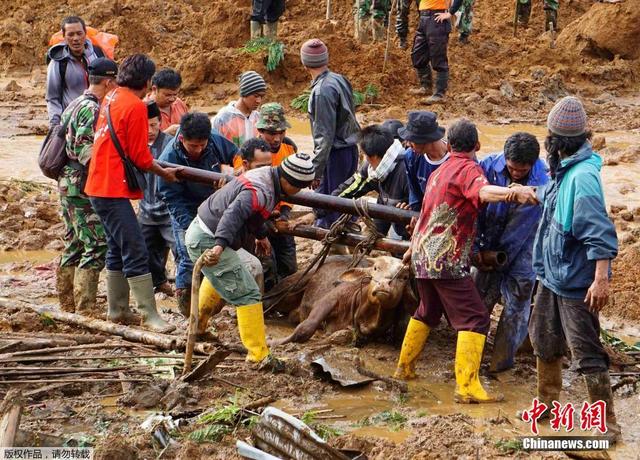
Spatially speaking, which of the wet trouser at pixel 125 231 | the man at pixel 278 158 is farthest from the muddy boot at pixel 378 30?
the wet trouser at pixel 125 231

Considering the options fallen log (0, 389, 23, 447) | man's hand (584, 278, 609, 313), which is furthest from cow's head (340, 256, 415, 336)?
fallen log (0, 389, 23, 447)

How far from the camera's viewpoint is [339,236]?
807 cm

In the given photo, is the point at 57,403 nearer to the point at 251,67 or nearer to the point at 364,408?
the point at 364,408

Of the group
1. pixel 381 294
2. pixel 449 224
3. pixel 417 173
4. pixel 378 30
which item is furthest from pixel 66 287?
pixel 378 30

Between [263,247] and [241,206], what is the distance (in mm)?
1843

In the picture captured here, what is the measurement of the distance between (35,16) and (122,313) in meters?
15.5

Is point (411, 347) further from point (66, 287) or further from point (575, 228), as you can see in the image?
point (66, 287)

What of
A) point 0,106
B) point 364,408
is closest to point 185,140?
point 364,408

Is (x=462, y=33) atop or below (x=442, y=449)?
atop

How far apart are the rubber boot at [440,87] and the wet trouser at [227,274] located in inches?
402

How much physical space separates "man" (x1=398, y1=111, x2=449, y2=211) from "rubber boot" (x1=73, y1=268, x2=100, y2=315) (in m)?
2.52

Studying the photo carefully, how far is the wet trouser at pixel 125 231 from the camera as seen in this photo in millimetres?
7711

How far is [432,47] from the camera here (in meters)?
16.4

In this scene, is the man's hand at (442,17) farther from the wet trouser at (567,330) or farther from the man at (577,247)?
the wet trouser at (567,330)
